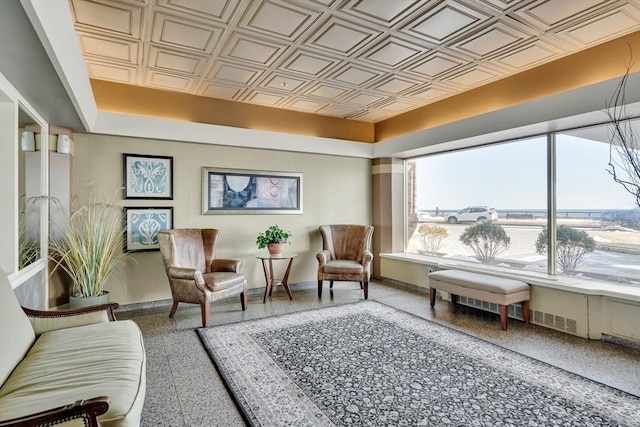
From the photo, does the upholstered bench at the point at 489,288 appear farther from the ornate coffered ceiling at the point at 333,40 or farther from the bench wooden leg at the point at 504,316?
the ornate coffered ceiling at the point at 333,40

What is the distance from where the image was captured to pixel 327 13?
9.38 ft

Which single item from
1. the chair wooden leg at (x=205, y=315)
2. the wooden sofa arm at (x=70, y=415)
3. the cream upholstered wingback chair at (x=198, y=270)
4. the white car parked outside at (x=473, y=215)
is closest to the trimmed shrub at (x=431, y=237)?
the white car parked outside at (x=473, y=215)

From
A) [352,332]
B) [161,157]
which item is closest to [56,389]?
[352,332]

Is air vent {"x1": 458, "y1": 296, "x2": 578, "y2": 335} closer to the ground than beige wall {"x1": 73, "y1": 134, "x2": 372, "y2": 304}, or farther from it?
closer to the ground

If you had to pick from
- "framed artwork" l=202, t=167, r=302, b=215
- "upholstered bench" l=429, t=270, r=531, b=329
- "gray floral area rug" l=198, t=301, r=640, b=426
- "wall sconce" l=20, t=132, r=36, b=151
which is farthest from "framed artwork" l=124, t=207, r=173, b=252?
"upholstered bench" l=429, t=270, r=531, b=329

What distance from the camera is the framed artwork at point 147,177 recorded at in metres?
4.33

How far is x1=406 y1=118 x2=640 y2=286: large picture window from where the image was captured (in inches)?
140

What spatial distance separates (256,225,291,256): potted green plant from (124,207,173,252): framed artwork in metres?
1.24

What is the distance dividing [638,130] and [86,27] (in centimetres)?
524

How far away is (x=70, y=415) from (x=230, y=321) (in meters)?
2.72

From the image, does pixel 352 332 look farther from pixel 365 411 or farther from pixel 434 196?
pixel 434 196

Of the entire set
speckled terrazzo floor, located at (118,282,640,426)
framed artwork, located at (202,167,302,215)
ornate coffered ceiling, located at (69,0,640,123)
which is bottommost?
speckled terrazzo floor, located at (118,282,640,426)

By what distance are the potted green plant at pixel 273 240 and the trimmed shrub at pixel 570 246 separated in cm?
338

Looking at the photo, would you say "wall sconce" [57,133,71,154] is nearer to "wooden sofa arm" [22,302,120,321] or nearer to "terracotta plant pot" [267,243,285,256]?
"wooden sofa arm" [22,302,120,321]
